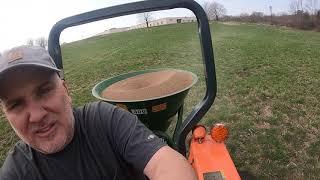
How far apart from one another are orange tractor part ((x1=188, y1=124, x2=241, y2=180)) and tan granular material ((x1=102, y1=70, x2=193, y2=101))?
1.34 ft

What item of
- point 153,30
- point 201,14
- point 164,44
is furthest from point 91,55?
point 201,14

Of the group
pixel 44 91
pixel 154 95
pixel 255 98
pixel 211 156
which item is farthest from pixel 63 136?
pixel 255 98

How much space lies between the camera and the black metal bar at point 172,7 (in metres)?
2.58

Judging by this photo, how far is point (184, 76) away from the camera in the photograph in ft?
10.6

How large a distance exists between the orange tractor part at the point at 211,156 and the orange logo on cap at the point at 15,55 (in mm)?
1067

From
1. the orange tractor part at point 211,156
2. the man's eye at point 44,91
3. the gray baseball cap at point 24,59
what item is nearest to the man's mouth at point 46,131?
the man's eye at point 44,91

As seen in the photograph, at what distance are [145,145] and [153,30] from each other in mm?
17561

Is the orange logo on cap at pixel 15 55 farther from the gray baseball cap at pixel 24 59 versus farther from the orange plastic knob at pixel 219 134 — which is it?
the orange plastic knob at pixel 219 134

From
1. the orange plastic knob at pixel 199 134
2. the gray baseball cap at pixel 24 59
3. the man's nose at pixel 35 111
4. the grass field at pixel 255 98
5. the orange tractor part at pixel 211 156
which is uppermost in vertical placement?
the gray baseball cap at pixel 24 59

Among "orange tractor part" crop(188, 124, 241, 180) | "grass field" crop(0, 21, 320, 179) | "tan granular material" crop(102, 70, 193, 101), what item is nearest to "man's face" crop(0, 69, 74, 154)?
"orange tractor part" crop(188, 124, 241, 180)

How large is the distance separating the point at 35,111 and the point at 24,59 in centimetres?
21

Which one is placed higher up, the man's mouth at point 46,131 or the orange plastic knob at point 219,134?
the man's mouth at point 46,131

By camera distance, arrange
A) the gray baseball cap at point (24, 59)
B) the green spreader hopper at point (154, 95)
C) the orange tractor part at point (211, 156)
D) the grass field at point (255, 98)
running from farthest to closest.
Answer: the grass field at point (255, 98) < the green spreader hopper at point (154, 95) < the orange tractor part at point (211, 156) < the gray baseball cap at point (24, 59)

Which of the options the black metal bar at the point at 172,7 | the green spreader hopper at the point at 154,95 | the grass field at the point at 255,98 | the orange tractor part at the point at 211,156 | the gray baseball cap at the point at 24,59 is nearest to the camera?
the gray baseball cap at the point at 24,59
